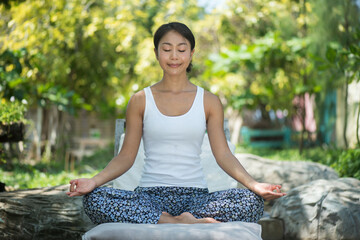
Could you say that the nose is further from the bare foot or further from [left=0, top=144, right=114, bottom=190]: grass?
[left=0, top=144, right=114, bottom=190]: grass

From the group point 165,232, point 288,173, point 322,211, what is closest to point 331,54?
point 288,173

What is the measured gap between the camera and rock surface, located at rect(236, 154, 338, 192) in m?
4.88

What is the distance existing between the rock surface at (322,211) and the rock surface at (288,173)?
965 millimetres

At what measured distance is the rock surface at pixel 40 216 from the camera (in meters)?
3.20

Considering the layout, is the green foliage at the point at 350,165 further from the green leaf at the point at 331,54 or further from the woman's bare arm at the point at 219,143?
the woman's bare arm at the point at 219,143

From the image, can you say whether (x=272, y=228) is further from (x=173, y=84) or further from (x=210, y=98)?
(x=173, y=84)

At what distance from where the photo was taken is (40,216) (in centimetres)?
331

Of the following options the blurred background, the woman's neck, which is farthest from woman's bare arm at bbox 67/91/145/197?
the blurred background

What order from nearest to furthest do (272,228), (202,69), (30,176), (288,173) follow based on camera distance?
(272,228)
(288,173)
(30,176)
(202,69)

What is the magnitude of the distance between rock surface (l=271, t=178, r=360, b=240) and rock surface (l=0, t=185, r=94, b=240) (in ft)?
5.46

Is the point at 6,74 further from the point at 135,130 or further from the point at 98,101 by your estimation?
the point at 98,101

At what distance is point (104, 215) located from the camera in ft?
7.42

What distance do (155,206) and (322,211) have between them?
1.73 metres

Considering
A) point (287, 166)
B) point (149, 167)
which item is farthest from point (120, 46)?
point (149, 167)
